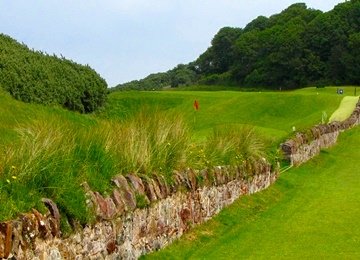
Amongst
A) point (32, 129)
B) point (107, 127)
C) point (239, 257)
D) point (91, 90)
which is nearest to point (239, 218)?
Result: point (239, 257)

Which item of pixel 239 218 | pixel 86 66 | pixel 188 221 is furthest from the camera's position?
pixel 86 66

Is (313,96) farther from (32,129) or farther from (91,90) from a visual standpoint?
(32,129)

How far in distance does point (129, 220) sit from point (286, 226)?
4.43 m

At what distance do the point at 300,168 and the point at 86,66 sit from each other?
17819 mm

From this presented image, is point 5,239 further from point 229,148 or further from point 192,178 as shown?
point 229,148

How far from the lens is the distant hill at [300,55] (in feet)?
263

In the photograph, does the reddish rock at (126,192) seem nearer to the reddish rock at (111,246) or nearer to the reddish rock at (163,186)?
the reddish rock at (111,246)

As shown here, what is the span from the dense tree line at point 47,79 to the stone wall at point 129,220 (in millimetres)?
15179

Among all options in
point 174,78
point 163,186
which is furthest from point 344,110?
point 174,78

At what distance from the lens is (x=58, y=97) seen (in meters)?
29.6

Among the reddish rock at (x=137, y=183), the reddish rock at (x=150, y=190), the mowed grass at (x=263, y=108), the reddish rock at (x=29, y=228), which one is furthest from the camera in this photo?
the mowed grass at (x=263, y=108)

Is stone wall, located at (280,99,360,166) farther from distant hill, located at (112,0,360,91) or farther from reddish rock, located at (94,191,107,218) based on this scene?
distant hill, located at (112,0,360,91)

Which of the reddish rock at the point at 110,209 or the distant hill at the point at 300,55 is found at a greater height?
the distant hill at the point at 300,55

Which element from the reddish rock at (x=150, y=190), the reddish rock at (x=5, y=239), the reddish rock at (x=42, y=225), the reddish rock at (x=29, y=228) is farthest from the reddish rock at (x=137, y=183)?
the reddish rock at (x=5, y=239)
